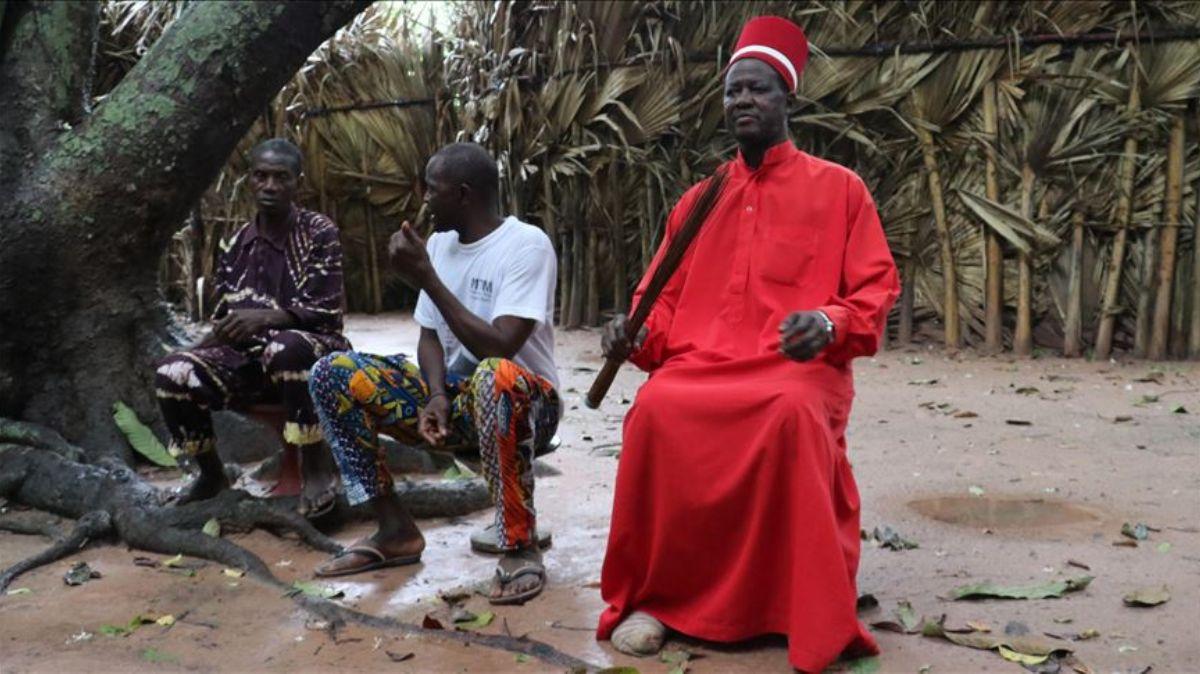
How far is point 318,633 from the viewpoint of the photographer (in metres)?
3.15

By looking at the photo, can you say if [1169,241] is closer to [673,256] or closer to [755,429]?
[673,256]

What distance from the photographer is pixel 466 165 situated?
3.60 metres

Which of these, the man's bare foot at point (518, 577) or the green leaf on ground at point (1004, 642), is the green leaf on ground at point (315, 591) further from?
the green leaf on ground at point (1004, 642)

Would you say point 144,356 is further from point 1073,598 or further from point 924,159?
point 924,159

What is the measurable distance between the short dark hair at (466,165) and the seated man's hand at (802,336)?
1178 mm

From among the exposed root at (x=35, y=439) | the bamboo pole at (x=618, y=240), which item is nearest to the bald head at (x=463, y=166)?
the exposed root at (x=35, y=439)

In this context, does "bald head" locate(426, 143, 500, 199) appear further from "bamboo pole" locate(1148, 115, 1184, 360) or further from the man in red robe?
"bamboo pole" locate(1148, 115, 1184, 360)

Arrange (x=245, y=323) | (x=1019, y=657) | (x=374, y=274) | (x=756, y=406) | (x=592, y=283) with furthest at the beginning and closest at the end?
(x=374, y=274)
(x=592, y=283)
(x=245, y=323)
(x=756, y=406)
(x=1019, y=657)

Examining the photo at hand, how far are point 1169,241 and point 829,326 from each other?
5397mm

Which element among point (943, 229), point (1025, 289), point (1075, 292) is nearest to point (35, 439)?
point (943, 229)

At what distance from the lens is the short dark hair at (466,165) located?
3584mm

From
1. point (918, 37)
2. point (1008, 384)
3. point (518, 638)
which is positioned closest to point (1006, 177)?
point (918, 37)

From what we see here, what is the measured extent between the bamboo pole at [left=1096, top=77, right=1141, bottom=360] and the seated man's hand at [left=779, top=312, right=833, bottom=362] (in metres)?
5.40

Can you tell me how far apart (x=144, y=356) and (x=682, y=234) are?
2.83 meters
